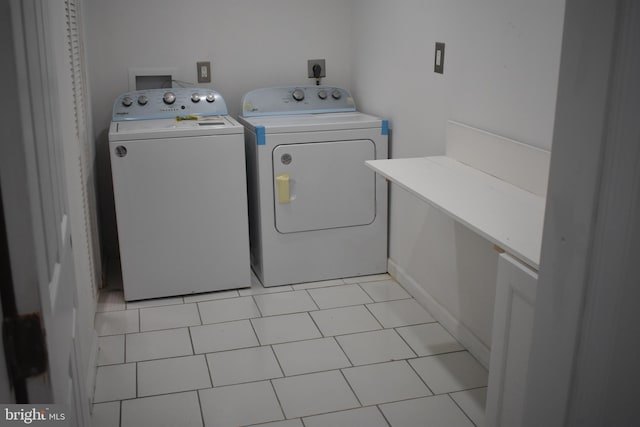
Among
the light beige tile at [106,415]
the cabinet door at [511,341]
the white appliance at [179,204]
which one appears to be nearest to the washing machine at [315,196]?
the white appliance at [179,204]

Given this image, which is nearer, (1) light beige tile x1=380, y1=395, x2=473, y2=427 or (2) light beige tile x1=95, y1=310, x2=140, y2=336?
(1) light beige tile x1=380, y1=395, x2=473, y2=427

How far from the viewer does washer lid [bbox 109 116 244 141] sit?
3.08m

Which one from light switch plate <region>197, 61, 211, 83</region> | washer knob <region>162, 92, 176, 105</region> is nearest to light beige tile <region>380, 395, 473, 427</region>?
washer knob <region>162, 92, 176, 105</region>

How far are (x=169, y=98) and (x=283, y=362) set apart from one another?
1.72 m

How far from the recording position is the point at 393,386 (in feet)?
8.18

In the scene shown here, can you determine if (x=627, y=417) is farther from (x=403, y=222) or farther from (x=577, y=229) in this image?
(x=403, y=222)

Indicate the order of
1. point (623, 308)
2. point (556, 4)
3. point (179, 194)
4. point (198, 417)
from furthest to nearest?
point (179, 194)
point (198, 417)
point (556, 4)
point (623, 308)

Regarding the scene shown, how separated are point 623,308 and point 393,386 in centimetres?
178

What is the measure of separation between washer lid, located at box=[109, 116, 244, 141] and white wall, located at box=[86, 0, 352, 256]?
407 millimetres

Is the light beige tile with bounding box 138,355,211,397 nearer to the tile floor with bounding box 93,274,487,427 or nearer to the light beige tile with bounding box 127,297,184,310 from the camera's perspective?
the tile floor with bounding box 93,274,487,427

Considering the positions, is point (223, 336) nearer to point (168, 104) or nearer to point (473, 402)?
point (473, 402)

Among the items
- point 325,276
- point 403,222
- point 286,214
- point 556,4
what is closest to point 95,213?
point 286,214

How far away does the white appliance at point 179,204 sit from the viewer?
10.2 feet

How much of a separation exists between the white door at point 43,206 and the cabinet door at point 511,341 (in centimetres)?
105
